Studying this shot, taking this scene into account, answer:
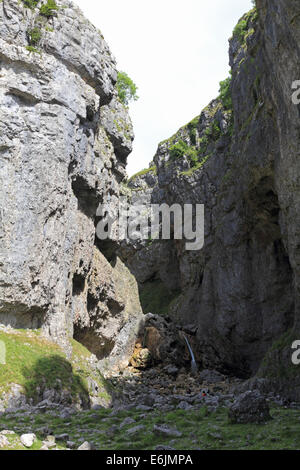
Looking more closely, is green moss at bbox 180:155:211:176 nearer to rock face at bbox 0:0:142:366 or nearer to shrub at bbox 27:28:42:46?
rock face at bbox 0:0:142:366

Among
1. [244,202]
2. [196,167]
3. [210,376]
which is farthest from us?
[196,167]

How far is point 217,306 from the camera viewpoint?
133 ft

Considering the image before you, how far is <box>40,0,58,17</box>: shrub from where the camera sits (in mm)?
27203

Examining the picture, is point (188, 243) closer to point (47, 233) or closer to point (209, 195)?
point (209, 195)

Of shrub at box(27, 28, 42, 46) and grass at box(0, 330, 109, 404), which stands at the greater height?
shrub at box(27, 28, 42, 46)

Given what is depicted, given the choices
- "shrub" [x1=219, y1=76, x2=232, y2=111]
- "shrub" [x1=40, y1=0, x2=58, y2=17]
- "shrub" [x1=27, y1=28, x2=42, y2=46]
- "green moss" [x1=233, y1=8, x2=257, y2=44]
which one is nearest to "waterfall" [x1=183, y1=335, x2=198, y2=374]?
"shrub" [x1=219, y1=76, x2=232, y2=111]

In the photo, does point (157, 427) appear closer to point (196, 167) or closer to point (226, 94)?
point (196, 167)

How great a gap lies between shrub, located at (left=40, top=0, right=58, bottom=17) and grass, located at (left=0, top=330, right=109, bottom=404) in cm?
2208

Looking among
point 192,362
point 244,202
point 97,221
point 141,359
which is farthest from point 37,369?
point 244,202

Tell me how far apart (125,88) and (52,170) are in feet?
90.3

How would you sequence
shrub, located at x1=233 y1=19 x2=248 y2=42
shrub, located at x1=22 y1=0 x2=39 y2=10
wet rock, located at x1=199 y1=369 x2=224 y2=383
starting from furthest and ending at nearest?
shrub, located at x1=233 y1=19 x2=248 y2=42, wet rock, located at x1=199 y1=369 x2=224 y2=383, shrub, located at x1=22 y1=0 x2=39 y2=10

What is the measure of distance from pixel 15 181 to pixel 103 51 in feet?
54.2

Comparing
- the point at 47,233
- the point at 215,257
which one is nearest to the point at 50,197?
the point at 47,233

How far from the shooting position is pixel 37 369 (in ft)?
59.7
